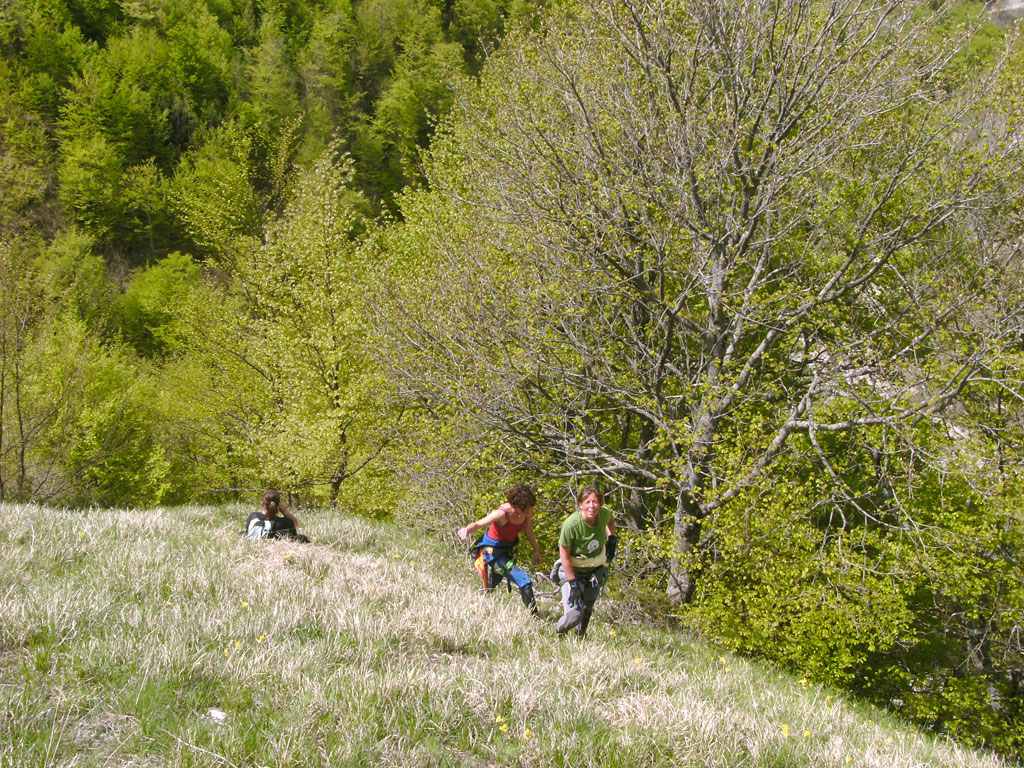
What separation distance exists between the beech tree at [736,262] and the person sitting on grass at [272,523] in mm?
3464

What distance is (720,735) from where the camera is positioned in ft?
11.4

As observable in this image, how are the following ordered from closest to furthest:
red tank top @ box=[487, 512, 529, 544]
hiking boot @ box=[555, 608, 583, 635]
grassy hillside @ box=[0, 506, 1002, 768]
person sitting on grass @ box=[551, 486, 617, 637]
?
grassy hillside @ box=[0, 506, 1002, 768], hiking boot @ box=[555, 608, 583, 635], person sitting on grass @ box=[551, 486, 617, 637], red tank top @ box=[487, 512, 529, 544]

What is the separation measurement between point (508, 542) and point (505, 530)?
0.15m

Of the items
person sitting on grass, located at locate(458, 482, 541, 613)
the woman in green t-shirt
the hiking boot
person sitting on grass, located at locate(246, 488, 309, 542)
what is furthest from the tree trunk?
person sitting on grass, located at locate(246, 488, 309, 542)

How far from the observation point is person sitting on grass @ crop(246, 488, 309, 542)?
8.14 meters

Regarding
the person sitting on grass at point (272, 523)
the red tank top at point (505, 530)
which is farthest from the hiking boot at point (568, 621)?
the person sitting on grass at point (272, 523)

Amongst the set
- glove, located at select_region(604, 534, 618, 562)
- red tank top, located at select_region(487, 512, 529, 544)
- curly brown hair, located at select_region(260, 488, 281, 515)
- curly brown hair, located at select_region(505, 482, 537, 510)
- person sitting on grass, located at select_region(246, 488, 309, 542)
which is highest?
curly brown hair, located at select_region(505, 482, 537, 510)

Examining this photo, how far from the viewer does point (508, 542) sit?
21.2 feet

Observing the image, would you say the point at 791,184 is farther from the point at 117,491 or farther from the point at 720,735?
the point at 117,491

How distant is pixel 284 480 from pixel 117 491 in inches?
536

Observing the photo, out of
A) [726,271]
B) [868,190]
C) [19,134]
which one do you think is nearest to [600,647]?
[726,271]

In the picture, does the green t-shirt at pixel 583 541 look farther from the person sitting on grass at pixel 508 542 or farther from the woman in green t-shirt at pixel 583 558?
the person sitting on grass at pixel 508 542

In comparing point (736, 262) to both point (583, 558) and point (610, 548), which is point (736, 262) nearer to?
point (610, 548)

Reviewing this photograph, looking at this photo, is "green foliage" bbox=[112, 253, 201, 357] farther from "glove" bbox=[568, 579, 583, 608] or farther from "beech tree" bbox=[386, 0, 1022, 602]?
"glove" bbox=[568, 579, 583, 608]
